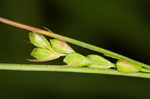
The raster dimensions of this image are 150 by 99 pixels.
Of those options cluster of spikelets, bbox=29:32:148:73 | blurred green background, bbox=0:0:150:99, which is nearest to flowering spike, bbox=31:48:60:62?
cluster of spikelets, bbox=29:32:148:73

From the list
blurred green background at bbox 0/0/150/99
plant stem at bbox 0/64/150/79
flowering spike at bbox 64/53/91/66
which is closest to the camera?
plant stem at bbox 0/64/150/79

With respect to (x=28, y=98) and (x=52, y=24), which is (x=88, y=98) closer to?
(x=28, y=98)

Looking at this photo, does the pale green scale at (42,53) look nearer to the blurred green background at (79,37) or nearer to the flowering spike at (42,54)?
the flowering spike at (42,54)

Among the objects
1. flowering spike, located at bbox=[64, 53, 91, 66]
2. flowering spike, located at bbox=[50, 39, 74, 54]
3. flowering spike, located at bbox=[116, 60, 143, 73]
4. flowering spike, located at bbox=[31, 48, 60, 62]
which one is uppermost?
flowering spike, located at bbox=[50, 39, 74, 54]

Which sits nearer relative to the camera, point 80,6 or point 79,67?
point 79,67

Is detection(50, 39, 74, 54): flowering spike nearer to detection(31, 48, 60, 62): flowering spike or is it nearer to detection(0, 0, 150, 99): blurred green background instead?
detection(31, 48, 60, 62): flowering spike

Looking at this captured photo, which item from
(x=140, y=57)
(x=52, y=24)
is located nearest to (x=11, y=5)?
(x=52, y=24)
